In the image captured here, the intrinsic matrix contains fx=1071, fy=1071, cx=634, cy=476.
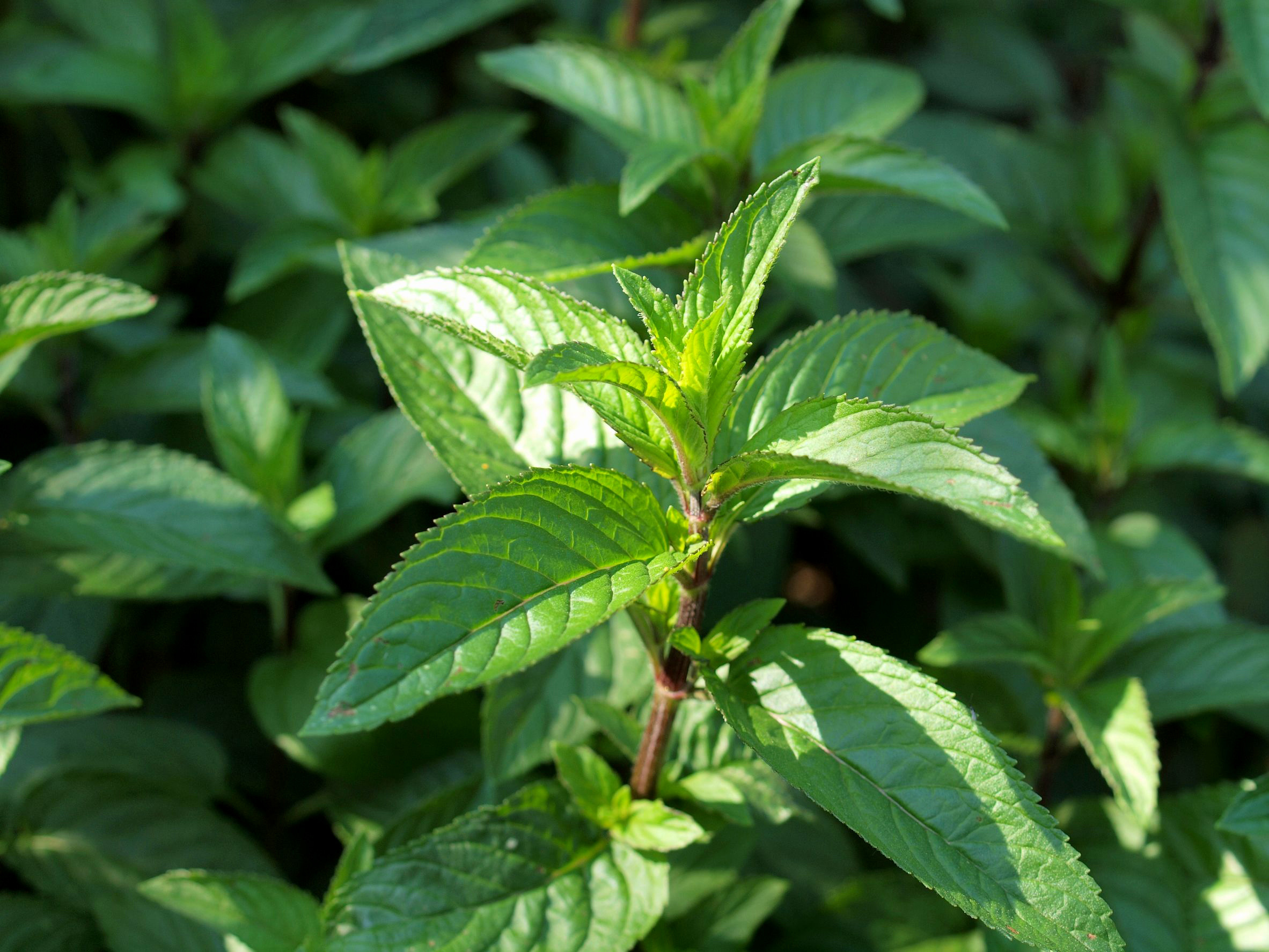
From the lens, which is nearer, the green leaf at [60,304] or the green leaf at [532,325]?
the green leaf at [532,325]

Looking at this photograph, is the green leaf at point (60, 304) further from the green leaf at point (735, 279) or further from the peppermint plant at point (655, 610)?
the green leaf at point (735, 279)

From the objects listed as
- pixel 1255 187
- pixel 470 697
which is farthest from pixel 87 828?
pixel 1255 187

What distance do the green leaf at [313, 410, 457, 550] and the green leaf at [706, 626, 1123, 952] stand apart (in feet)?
2.38

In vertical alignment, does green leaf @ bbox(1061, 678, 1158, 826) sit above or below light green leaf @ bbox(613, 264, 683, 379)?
below

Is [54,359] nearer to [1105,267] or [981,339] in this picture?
[981,339]

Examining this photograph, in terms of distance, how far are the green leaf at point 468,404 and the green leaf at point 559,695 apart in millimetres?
324

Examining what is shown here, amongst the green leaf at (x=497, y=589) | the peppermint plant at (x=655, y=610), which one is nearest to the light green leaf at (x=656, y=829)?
the peppermint plant at (x=655, y=610)

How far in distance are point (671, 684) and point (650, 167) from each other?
704mm

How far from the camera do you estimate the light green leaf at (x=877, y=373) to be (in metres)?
1.12

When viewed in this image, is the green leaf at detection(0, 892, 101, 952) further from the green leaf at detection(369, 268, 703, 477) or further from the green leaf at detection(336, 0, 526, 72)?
the green leaf at detection(336, 0, 526, 72)

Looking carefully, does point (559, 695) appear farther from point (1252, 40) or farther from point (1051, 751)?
point (1252, 40)

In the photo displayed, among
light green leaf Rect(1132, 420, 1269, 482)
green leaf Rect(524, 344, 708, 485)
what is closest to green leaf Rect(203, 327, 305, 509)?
green leaf Rect(524, 344, 708, 485)

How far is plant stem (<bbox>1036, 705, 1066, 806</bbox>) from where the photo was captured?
5.44 ft

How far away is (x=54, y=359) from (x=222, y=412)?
472 mm
